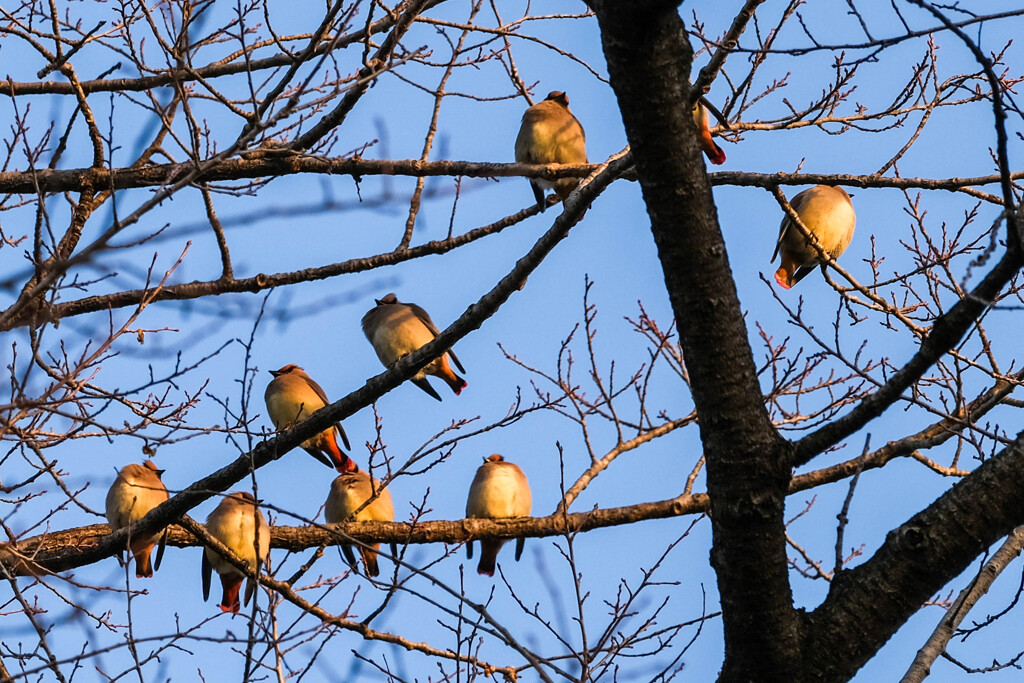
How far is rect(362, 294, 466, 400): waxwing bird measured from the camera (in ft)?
23.6

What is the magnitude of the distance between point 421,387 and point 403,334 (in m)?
0.37

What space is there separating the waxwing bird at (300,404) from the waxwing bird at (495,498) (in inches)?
32.9

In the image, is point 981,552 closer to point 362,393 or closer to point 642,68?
point 642,68

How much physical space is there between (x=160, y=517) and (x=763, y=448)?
266cm

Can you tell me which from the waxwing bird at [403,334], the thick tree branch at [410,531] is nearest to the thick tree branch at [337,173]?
the thick tree branch at [410,531]

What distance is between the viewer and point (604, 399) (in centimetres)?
565

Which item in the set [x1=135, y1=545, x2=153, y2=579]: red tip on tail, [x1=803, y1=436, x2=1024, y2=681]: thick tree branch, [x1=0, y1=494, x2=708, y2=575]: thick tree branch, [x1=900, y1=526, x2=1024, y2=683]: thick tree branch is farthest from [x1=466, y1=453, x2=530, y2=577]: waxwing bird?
[x1=803, y1=436, x2=1024, y2=681]: thick tree branch

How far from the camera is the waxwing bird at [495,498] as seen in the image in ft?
23.0

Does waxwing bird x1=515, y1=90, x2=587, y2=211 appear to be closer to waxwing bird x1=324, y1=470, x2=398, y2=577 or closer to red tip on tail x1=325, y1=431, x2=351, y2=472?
red tip on tail x1=325, y1=431, x2=351, y2=472

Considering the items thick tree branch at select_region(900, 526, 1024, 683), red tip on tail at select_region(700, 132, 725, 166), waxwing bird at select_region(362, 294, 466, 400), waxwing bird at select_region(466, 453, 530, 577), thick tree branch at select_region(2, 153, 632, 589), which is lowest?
thick tree branch at select_region(900, 526, 1024, 683)

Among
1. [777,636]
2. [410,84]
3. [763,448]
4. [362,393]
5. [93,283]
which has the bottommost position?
[777,636]

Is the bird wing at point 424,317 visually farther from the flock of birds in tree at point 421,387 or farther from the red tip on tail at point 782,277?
the red tip on tail at point 782,277

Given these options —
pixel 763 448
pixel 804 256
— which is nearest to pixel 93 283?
pixel 763 448

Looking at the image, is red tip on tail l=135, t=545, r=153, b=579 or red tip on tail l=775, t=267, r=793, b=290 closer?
red tip on tail l=135, t=545, r=153, b=579
